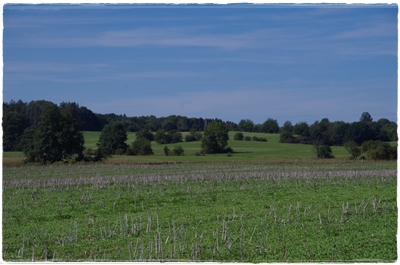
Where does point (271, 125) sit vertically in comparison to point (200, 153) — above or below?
above

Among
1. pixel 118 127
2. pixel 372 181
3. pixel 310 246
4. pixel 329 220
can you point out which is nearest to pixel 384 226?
pixel 329 220

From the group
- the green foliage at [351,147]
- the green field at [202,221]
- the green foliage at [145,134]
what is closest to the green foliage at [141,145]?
the green foliage at [145,134]

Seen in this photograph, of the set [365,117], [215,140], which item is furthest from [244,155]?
[365,117]

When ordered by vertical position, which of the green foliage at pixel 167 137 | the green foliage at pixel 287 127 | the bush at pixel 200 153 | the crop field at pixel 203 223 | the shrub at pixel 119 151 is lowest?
the crop field at pixel 203 223

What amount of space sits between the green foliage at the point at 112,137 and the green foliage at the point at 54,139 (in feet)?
2.30

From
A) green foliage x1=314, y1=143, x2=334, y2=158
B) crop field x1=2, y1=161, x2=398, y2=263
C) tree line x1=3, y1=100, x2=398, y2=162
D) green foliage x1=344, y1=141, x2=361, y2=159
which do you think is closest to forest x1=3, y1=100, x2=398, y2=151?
Answer: tree line x1=3, y1=100, x2=398, y2=162

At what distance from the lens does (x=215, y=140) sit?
26.2m

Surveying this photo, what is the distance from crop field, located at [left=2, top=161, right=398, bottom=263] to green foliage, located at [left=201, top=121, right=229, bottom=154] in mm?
1977

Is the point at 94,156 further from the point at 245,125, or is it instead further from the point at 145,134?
the point at 245,125

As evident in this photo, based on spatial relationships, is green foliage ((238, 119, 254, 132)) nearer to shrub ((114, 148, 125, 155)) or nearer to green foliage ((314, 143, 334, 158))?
green foliage ((314, 143, 334, 158))

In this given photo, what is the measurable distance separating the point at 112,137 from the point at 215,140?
9623mm

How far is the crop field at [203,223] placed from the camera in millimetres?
8742

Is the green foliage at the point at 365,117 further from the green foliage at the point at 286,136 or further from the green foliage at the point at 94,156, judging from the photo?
the green foliage at the point at 94,156

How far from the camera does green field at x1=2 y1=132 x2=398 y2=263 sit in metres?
8.76
